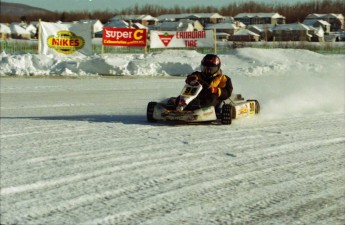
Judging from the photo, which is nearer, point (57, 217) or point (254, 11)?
point (57, 217)

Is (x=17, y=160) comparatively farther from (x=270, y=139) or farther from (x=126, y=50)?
(x=126, y=50)

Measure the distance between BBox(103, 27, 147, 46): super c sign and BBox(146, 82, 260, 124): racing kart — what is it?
58.1 ft

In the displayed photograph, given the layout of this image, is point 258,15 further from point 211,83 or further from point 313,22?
point 211,83

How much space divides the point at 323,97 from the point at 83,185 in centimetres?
855

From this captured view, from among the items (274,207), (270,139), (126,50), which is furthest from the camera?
(126,50)

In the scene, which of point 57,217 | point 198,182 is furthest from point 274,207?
point 57,217

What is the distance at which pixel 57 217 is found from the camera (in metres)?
4.68

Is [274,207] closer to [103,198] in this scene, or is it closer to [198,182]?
[198,182]

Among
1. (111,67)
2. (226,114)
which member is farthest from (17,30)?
(226,114)

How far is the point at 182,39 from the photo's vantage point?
2741cm

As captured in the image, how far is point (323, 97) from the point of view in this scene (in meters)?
13.1

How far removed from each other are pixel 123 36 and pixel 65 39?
258 cm

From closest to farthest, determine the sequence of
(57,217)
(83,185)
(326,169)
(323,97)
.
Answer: (57,217), (83,185), (326,169), (323,97)

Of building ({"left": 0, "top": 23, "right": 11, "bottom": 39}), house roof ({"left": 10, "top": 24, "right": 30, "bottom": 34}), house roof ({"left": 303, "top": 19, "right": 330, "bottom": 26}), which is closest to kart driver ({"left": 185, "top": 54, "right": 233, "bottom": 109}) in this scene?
building ({"left": 0, "top": 23, "right": 11, "bottom": 39})
